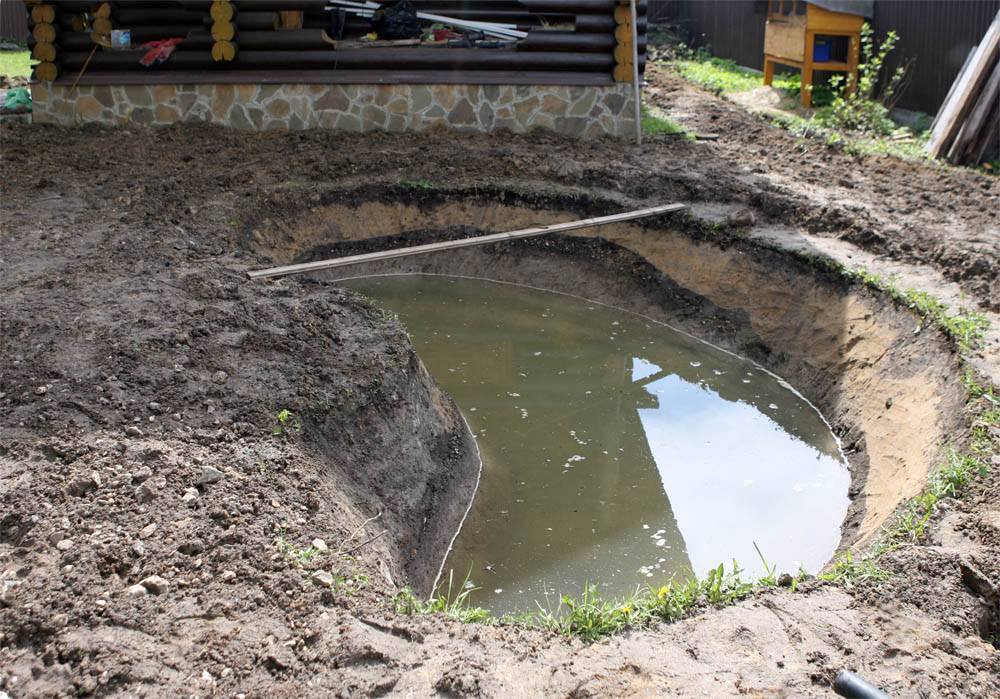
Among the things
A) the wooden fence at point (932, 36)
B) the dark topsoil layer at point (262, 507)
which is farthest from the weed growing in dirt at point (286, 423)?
the wooden fence at point (932, 36)

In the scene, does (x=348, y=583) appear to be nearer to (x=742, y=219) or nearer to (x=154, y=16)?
(x=742, y=219)

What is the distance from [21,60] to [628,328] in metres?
14.9

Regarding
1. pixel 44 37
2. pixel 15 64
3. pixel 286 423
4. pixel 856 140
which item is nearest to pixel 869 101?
pixel 856 140

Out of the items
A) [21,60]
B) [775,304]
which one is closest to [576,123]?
[775,304]

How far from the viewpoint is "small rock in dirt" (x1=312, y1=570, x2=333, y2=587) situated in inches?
170

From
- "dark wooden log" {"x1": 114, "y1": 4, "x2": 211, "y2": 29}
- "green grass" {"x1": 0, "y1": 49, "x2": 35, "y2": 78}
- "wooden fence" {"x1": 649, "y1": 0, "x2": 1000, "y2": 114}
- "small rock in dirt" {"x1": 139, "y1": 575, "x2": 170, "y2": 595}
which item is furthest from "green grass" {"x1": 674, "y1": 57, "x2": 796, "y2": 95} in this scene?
"small rock in dirt" {"x1": 139, "y1": 575, "x2": 170, "y2": 595}

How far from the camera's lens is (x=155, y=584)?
411cm

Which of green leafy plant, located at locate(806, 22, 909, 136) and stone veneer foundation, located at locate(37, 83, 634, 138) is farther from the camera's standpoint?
green leafy plant, located at locate(806, 22, 909, 136)

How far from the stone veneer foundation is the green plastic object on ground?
77 cm

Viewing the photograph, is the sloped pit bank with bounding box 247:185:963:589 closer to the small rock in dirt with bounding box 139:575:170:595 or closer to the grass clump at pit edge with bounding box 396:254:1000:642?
the grass clump at pit edge with bounding box 396:254:1000:642

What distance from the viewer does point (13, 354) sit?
5812mm

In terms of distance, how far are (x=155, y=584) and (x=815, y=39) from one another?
13.1 m

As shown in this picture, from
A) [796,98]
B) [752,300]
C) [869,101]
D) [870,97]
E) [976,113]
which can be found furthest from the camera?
[796,98]

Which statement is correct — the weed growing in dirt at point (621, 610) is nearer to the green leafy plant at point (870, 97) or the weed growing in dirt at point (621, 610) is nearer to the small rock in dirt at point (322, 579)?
the small rock in dirt at point (322, 579)
